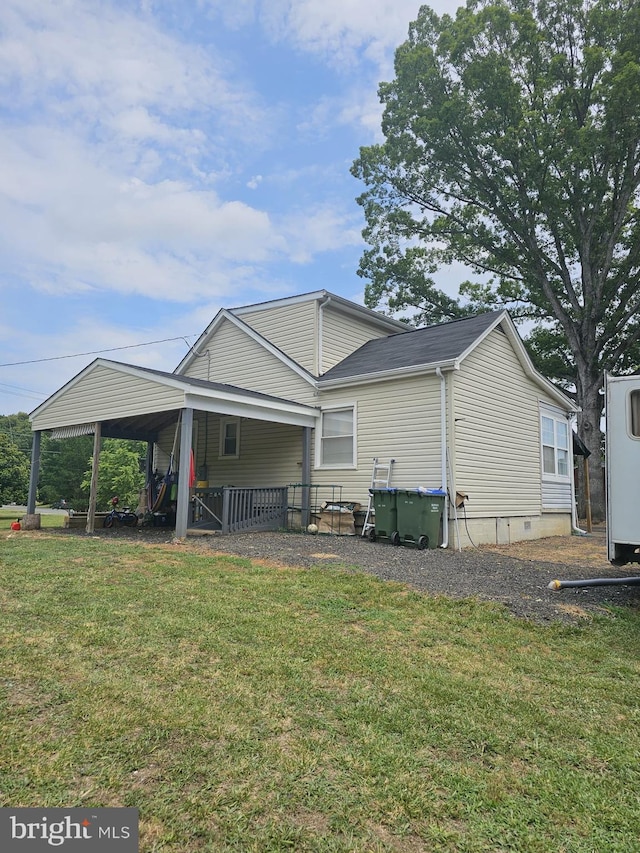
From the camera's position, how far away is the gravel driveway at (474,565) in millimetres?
5836

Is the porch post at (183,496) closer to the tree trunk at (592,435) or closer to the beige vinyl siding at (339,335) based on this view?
the beige vinyl siding at (339,335)

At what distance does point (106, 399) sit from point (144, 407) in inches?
59.6

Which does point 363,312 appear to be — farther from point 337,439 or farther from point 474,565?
point 474,565

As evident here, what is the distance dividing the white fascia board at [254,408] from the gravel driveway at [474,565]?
2527mm

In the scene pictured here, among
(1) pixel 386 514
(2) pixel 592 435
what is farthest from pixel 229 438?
(2) pixel 592 435

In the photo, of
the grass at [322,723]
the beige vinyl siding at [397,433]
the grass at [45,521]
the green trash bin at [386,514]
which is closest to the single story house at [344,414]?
the beige vinyl siding at [397,433]

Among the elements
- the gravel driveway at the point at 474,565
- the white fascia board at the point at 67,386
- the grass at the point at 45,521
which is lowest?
the grass at the point at 45,521

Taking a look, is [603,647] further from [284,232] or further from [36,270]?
[36,270]

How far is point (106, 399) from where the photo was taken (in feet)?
38.2

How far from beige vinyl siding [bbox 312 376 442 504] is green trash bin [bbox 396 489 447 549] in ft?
3.04

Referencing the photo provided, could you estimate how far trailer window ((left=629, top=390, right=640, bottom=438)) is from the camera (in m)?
5.52

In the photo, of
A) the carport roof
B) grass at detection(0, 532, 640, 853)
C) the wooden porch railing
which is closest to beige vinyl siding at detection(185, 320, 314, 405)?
the carport roof

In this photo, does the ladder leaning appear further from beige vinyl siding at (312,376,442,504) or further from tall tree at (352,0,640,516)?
tall tree at (352,0,640,516)

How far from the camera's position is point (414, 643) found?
4238 millimetres
